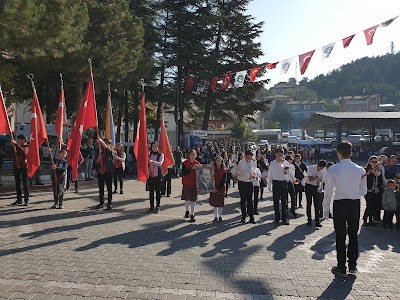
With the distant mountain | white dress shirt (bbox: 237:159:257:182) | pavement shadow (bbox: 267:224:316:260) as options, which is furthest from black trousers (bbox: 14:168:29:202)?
the distant mountain

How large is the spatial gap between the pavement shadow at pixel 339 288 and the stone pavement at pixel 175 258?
0.01 metres

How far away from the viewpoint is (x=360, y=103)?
12825cm

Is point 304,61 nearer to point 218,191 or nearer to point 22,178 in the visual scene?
point 218,191

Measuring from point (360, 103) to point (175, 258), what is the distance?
133m

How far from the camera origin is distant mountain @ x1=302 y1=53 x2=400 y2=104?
15562 centimetres

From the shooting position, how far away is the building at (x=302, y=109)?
494 feet

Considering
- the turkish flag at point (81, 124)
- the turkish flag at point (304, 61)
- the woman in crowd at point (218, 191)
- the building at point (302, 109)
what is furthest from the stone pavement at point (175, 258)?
the building at point (302, 109)

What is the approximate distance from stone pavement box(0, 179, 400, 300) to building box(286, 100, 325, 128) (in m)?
144

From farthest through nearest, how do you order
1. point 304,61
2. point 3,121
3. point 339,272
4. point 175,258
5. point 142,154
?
point 304,61 → point 142,154 → point 3,121 → point 175,258 → point 339,272

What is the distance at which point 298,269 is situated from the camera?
6238 mm

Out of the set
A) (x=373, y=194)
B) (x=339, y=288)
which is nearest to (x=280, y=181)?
(x=373, y=194)

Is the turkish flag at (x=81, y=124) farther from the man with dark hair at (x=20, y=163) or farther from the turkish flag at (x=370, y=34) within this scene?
the turkish flag at (x=370, y=34)

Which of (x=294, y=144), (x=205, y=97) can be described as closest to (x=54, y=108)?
(x=205, y=97)

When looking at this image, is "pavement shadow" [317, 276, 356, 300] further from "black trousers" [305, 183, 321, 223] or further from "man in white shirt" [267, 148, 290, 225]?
"black trousers" [305, 183, 321, 223]
